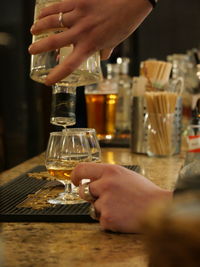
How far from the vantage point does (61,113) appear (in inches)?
49.9

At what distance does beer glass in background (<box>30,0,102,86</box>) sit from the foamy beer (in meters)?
1.39

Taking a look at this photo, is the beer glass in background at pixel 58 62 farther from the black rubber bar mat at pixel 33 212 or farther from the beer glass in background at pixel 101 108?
the beer glass in background at pixel 101 108

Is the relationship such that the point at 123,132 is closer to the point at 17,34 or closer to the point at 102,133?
the point at 102,133

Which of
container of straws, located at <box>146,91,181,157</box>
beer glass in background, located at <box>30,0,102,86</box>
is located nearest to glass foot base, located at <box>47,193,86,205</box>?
beer glass in background, located at <box>30,0,102,86</box>

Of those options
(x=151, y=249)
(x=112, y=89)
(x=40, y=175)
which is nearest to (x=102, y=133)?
(x=112, y=89)

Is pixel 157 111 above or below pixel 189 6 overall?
below

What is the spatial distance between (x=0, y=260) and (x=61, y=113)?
0.45m

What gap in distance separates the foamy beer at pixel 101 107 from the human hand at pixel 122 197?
5.44 feet

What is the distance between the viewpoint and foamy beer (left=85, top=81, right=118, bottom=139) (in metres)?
2.75

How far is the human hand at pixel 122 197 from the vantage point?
1026 millimetres

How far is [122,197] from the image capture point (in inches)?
41.0

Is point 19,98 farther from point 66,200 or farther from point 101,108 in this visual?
point 66,200

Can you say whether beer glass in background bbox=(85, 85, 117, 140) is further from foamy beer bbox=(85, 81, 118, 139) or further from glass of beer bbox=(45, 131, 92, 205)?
glass of beer bbox=(45, 131, 92, 205)

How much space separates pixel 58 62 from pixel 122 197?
15.5 inches
